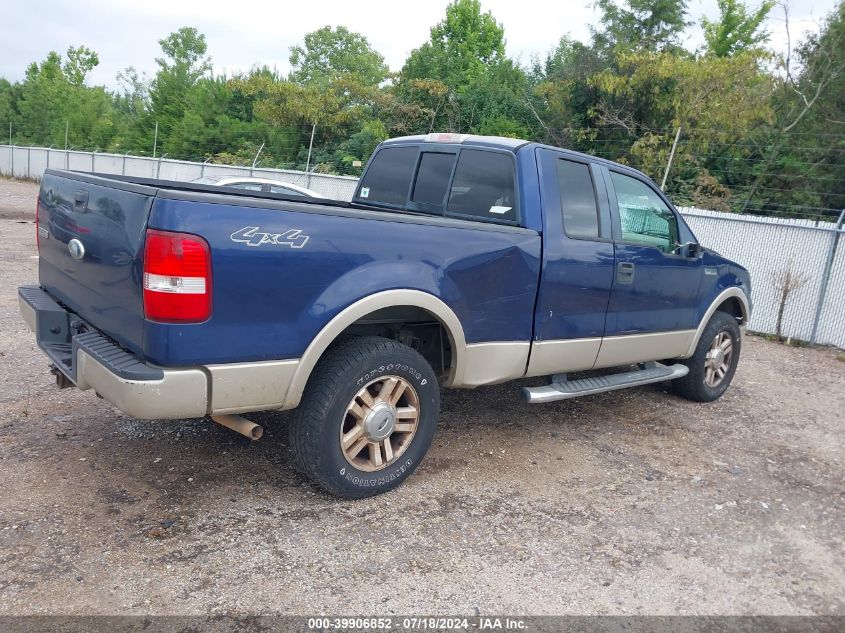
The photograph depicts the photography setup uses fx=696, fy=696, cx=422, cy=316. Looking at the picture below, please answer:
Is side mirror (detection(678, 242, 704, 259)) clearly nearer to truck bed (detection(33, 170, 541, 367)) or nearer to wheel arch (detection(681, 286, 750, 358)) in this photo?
wheel arch (detection(681, 286, 750, 358))

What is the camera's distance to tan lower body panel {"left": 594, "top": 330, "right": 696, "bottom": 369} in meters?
5.00

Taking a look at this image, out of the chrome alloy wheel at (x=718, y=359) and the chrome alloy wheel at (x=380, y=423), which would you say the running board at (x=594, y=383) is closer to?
the chrome alloy wheel at (x=718, y=359)

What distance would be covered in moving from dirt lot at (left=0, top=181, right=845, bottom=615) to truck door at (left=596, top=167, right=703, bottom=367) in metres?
0.71

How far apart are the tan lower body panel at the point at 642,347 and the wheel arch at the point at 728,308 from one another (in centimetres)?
9

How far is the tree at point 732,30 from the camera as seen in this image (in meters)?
32.7

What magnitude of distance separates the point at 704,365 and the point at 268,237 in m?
4.40

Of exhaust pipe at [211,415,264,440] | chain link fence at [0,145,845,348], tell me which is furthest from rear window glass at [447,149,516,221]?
chain link fence at [0,145,845,348]

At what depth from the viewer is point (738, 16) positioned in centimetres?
3306

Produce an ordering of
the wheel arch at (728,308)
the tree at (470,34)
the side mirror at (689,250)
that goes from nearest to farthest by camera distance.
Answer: the side mirror at (689,250), the wheel arch at (728,308), the tree at (470,34)

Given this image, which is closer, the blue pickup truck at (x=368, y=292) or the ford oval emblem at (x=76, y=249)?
the blue pickup truck at (x=368, y=292)

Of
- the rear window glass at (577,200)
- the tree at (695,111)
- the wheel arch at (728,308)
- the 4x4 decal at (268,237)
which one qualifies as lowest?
the wheel arch at (728,308)

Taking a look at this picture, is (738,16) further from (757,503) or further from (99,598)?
(99,598)

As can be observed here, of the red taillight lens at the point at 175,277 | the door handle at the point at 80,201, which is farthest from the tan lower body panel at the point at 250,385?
the door handle at the point at 80,201

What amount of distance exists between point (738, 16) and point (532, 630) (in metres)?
37.0
